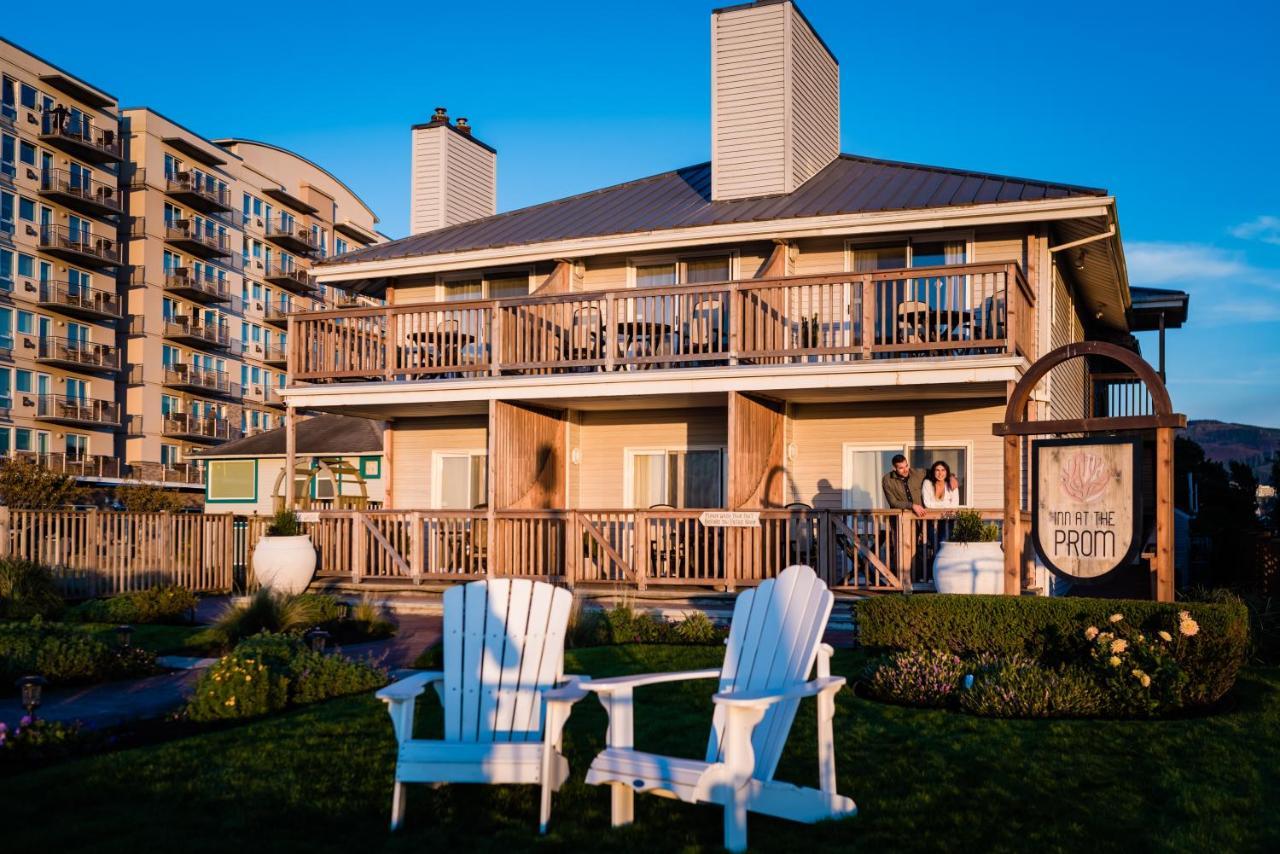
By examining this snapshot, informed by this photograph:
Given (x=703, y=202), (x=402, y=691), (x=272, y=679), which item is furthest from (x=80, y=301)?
(x=402, y=691)

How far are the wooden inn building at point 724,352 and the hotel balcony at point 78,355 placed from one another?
39.6m

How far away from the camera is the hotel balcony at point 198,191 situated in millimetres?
63156

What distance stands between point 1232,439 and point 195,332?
72.6 m

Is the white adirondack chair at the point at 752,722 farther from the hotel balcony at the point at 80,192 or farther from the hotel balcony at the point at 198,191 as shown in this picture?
the hotel balcony at the point at 198,191

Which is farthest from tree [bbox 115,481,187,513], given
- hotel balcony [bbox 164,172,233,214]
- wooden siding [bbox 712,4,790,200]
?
wooden siding [bbox 712,4,790,200]

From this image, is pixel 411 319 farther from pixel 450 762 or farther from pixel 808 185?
pixel 450 762

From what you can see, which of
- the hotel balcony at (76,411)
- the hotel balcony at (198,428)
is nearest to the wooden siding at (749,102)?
the hotel balcony at (76,411)

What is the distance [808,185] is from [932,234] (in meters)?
2.64

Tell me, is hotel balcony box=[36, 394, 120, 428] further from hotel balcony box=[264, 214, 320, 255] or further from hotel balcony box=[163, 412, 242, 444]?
hotel balcony box=[264, 214, 320, 255]

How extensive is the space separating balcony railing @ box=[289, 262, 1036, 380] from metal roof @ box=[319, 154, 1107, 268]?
44.7 inches

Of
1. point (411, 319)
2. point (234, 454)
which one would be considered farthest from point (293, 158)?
point (411, 319)

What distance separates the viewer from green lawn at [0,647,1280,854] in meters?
5.34

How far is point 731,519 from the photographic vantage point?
14.7 m

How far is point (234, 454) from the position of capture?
120 feet
